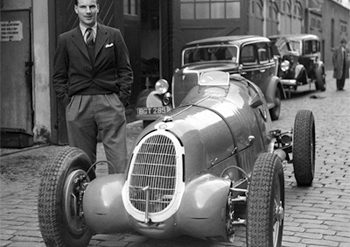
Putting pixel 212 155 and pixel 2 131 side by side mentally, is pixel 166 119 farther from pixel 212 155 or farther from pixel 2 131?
pixel 2 131

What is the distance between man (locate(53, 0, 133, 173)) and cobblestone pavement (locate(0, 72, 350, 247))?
1.21ft

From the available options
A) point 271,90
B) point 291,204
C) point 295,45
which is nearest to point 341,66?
point 295,45

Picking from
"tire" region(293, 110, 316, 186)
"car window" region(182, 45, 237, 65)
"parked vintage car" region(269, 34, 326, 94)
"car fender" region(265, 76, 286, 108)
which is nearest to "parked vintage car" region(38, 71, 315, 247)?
"tire" region(293, 110, 316, 186)

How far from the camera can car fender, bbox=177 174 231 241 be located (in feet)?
11.8

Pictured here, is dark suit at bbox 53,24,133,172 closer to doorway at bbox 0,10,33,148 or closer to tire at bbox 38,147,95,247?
tire at bbox 38,147,95,247

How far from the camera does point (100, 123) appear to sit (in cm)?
479

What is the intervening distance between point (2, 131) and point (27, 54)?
1.24 m

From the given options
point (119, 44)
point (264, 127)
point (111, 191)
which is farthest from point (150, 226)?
point (264, 127)

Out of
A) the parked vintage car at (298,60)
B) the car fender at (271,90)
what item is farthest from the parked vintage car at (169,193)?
the parked vintage car at (298,60)

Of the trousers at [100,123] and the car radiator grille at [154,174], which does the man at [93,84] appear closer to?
the trousers at [100,123]

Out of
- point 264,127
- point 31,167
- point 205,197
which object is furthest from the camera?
point 31,167

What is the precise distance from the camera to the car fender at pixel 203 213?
11.8 ft

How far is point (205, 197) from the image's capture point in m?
3.65

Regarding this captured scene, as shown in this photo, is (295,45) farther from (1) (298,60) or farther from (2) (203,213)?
(2) (203,213)
